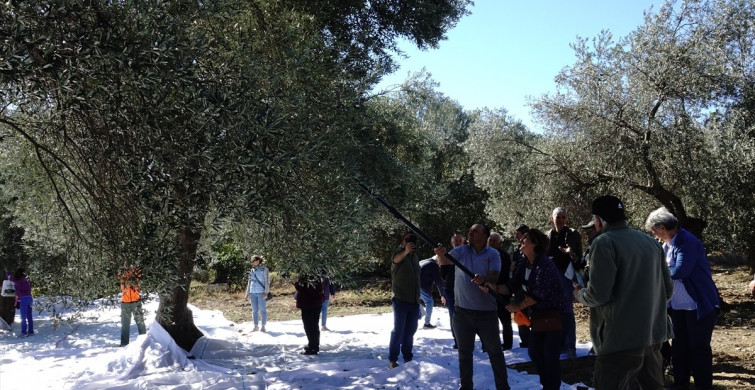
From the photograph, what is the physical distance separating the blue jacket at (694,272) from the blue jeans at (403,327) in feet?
12.2

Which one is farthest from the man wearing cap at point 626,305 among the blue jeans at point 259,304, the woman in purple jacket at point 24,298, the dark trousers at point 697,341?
the woman in purple jacket at point 24,298

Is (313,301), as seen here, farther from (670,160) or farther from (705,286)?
(670,160)

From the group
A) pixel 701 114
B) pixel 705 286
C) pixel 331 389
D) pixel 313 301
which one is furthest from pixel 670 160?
pixel 331 389

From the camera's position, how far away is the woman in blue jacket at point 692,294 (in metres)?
6.27

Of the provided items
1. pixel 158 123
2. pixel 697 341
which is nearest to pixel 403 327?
pixel 697 341

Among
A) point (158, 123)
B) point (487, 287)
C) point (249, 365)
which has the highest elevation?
point (158, 123)

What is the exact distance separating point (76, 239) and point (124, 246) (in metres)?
1.36

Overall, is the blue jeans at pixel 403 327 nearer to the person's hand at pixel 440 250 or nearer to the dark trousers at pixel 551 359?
the person's hand at pixel 440 250

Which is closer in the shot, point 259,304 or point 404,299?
point 404,299

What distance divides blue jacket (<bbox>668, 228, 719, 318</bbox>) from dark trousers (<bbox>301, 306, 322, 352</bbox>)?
5.94 m

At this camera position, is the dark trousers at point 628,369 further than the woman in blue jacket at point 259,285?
No

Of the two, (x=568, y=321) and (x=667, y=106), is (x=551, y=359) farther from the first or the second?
(x=667, y=106)

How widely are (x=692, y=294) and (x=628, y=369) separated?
2.39 m

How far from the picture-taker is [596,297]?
14.8ft
